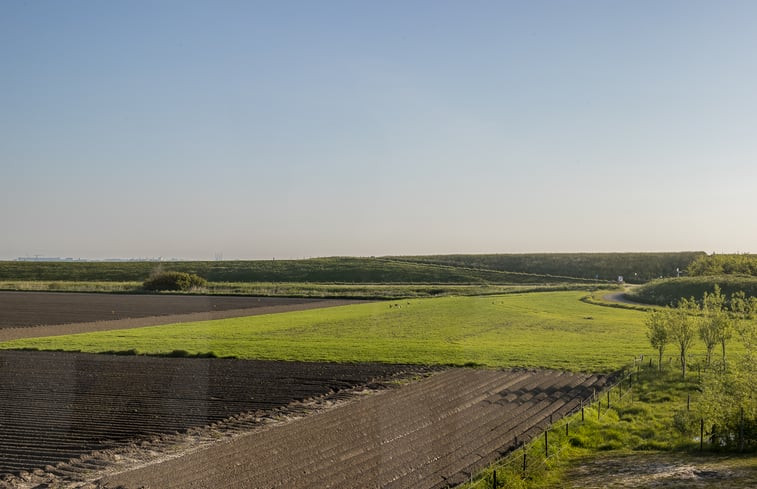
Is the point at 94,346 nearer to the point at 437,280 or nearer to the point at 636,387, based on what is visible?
the point at 636,387

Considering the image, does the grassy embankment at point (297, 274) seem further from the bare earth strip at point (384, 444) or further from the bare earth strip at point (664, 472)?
the bare earth strip at point (664, 472)

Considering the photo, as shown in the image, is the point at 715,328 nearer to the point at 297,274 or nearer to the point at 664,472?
the point at 664,472

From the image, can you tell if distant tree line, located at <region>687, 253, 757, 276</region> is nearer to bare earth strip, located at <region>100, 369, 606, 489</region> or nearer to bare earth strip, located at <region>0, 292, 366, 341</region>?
bare earth strip, located at <region>0, 292, 366, 341</region>

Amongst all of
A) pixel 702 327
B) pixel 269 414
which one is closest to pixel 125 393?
pixel 269 414

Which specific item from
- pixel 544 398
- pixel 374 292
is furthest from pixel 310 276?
pixel 544 398

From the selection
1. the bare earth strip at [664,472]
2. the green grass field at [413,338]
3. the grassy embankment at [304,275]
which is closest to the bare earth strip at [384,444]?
the bare earth strip at [664,472]

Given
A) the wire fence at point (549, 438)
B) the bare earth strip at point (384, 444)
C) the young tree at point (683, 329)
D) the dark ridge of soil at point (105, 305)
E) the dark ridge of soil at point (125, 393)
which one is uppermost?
the young tree at point (683, 329)

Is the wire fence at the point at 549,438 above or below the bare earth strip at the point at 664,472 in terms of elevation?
below

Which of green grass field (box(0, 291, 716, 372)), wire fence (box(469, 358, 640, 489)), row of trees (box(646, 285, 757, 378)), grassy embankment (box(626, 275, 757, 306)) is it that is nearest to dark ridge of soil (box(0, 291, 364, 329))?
green grass field (box(0, 291, 716, 372))
